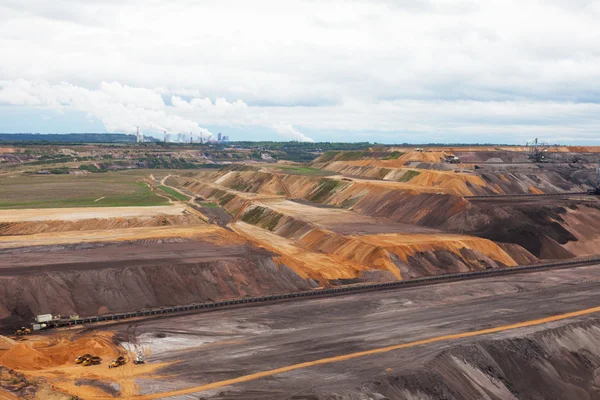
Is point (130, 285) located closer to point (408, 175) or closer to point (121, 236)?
point (121, 236)

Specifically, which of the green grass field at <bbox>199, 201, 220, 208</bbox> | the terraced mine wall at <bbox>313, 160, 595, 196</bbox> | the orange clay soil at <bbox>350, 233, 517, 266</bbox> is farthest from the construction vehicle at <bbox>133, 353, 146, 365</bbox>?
the green grass field at <bbox>199, 201, 220, 208</bbox>

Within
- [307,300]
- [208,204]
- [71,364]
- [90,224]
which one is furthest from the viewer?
[208,204]

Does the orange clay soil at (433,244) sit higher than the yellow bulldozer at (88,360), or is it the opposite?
the orange clay soil at (433,244)

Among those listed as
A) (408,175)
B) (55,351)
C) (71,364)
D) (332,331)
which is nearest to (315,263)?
(332,331)

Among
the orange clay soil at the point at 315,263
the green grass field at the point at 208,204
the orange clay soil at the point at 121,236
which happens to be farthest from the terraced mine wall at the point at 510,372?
the green grass field at the point at 208,204

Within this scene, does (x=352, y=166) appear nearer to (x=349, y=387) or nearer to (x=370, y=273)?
(x=370, y=273)

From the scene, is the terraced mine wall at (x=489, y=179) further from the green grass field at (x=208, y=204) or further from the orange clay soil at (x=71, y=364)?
the orange clay soil at (x=71, y=364)
